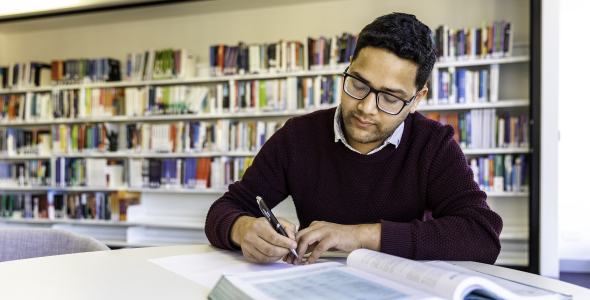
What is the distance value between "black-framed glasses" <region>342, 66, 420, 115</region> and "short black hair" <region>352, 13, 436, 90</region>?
79 mm

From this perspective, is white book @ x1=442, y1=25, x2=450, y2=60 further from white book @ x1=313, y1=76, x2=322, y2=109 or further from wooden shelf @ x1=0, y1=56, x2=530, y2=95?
white book @ x1=313, y1=76, x2=322, y2=109

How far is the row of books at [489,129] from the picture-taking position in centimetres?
346

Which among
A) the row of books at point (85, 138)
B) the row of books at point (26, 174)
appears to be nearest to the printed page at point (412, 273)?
the row of books at point (85, 138)

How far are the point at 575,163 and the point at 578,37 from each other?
98 centimetres

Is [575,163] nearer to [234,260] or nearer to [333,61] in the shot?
[333,61]

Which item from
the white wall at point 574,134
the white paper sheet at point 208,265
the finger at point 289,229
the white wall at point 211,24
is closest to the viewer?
the white paper sheet at point 208,265

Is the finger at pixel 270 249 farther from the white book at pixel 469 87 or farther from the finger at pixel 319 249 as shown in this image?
the white book at pixel 469 87

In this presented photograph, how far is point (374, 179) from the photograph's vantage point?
1462 mm

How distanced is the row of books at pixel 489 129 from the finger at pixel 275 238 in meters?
2.75

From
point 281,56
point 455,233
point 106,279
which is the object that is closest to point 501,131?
point 281,56

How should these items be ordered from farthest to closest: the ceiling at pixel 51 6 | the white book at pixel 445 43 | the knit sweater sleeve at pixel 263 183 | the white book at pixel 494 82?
the ceiling at pixel 51 6 < the white book at pixel 445 43 < the white book at pixel 494 82 < the knit sweater sleeve at pixel 263 183

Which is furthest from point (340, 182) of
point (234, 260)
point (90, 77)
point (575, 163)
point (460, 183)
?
point (90, 77)

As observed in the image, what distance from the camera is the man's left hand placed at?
1.06m

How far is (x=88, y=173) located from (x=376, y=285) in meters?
4.18
